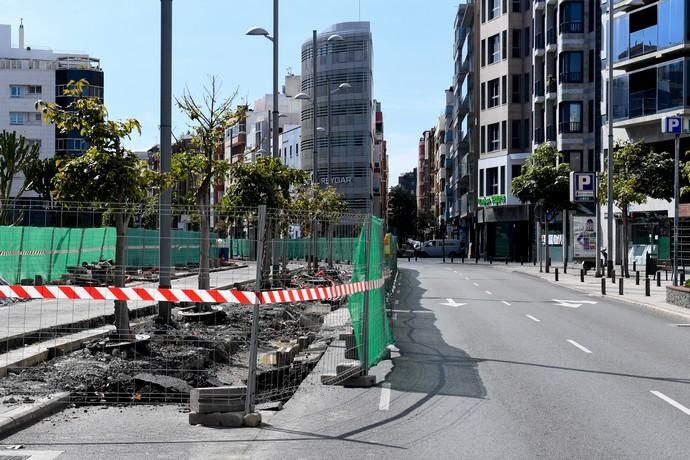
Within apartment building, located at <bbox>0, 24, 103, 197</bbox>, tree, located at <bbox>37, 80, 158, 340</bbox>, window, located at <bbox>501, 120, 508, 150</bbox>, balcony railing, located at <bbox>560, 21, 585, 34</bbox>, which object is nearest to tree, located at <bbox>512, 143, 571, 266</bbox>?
balcony railing, located at <bbox>560, 21, 585, 34</bbox>

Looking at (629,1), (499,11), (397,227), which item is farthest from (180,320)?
(397,227)

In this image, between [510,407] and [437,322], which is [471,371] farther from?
[437,322]

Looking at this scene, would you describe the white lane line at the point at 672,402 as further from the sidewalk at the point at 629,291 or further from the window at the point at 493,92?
the window at the point at 493,92

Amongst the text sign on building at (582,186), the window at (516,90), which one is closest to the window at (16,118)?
the window at (516,90)

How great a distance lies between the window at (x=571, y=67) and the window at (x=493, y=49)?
38.7ft

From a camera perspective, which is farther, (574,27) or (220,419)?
(574,27)

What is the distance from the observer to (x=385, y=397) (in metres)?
10.3

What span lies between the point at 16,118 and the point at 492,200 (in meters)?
48.9

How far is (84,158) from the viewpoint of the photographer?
43.1ft

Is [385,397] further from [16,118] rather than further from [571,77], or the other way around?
[16,118]

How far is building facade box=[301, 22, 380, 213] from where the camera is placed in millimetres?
93500

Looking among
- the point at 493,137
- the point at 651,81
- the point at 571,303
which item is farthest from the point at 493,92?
the point at 571,303

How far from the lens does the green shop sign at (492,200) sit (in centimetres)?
7064

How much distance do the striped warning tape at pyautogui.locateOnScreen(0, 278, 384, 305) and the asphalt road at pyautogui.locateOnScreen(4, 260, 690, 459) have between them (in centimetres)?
118
